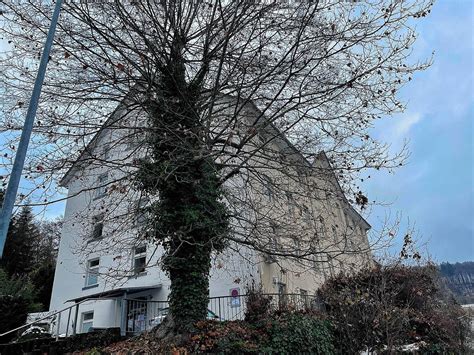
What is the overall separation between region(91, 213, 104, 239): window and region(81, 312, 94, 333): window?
Result: 9.84 meters

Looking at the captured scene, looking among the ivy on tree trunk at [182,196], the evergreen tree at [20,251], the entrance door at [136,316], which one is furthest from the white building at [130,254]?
the evergreen tree at [20,251]

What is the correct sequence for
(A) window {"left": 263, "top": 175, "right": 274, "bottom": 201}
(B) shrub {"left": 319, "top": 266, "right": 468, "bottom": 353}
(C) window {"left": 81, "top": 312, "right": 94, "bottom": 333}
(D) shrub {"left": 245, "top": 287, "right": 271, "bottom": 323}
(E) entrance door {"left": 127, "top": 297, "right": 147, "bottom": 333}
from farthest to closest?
(C) window {"left": 81, "top": 312, "right": 94, "bottom": 333} → (E) entrance door {"left": 127, "top": 297, "right": 147, "bottom": 333} → (A) window {"left": 263, "top": 175, "right": 274, "bottom": 201} → (D) shrub {"left": 245, "top": 287, "right": 271, "bottom": 323} → (B) shrub {"left": 319, "top": 266, "right": 468, "bottom": 353}

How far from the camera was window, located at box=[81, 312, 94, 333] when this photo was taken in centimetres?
1815

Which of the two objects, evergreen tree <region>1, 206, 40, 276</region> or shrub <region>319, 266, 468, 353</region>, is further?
evergreen tree <region>1, 206, 40, 276</region>

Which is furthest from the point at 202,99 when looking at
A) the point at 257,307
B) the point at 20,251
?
the point at 20,251

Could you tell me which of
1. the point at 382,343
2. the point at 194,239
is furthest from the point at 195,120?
the point at 382,343

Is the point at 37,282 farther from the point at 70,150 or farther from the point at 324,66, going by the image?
the point at 324,66

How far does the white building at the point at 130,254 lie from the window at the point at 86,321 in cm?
5

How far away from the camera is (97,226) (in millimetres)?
10031

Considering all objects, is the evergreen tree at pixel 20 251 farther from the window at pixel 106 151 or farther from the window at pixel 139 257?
the window at pixel 106 151

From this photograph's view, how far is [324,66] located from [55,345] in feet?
34.2

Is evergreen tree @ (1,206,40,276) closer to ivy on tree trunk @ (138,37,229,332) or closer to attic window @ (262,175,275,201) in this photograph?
ivy on tree trunk @ (138,37,229,332)

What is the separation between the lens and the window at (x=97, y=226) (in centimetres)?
964

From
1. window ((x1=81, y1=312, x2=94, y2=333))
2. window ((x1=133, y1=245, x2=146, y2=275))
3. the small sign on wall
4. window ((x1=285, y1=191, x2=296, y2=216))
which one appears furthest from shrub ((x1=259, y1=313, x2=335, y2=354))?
window ((x1=81, y1=312, x2=94, y2=333))
